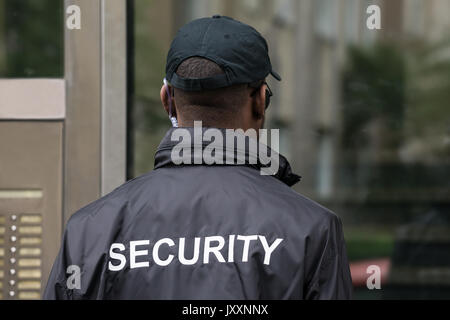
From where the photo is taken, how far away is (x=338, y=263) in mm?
1313

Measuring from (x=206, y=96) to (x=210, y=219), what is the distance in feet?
0.77

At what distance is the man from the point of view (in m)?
1.29

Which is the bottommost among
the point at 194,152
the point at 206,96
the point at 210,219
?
the point at 210,219

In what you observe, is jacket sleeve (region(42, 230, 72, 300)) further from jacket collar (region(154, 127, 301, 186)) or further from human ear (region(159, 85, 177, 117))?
human ear (region(159, 85, 177, 117))

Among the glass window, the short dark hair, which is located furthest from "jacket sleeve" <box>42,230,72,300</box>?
the glass window

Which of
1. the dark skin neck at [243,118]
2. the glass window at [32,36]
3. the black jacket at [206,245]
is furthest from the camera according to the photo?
the glass window at [32,36]

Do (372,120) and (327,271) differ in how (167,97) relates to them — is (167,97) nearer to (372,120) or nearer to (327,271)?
(327,271)

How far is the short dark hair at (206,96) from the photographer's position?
137 centimetres

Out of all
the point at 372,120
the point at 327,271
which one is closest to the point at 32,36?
the point at 327,271

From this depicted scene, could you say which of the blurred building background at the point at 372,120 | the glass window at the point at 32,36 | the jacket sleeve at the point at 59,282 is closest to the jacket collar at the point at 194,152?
the jacket sleeve at the point at 59,282

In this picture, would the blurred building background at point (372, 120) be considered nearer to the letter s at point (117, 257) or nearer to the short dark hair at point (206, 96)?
the short dark hair at point (206, 96)

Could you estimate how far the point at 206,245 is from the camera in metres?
1.30

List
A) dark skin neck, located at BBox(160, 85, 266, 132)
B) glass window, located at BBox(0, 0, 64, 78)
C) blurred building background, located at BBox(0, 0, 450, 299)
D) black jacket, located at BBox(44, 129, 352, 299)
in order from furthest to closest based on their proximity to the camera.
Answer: blurred building background, located at BBox(0, 0, 450, 299), glass window, located at BBox(0, 0, 64, 78), dark skin neck, located at BBox(160, 85, 266, 132), black jacket, located at BBox(44, 129, 352, 299)
